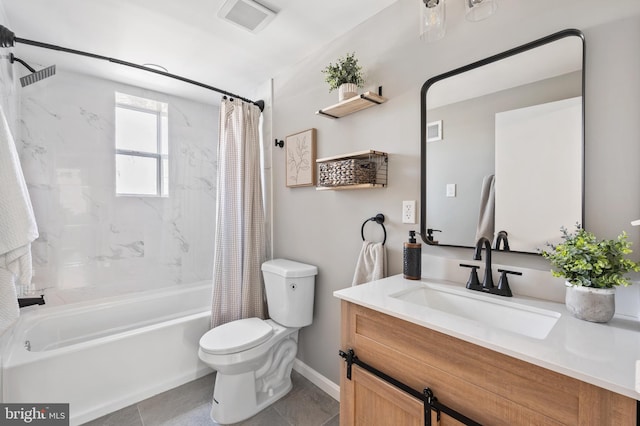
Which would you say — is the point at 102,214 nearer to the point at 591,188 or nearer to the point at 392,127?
the point at 392,127

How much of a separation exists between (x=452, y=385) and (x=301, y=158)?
166 cm

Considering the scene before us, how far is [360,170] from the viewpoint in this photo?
5.10ft

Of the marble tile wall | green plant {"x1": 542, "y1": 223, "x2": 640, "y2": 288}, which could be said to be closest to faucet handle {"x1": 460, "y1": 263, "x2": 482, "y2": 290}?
green plant {"x1": 542, "y1": 223, "x2": 640, "y2": 288}

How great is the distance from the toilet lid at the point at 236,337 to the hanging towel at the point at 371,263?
72 cm

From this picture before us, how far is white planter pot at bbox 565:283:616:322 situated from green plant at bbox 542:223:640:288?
0.7 inches

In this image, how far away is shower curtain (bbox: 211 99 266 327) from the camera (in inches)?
84.4

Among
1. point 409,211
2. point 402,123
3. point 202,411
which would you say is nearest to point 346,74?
point 402,123

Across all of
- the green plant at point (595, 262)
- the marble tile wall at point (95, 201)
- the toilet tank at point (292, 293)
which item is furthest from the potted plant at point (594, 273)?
the marble tile wall at point (95, 201)

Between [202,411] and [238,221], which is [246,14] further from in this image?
[202,411]

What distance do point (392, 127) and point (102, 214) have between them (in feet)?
8.03

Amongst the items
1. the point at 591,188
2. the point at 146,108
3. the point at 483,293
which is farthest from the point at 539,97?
the point at 146,108

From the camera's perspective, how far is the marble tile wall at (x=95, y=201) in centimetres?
215

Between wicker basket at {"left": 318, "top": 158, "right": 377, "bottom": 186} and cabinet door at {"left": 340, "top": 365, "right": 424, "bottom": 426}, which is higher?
wicker basket at {"left": 318, "top": 158, "right": 377, "bottom": 186}

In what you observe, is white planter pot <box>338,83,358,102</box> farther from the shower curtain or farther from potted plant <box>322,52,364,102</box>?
the shower curtain
